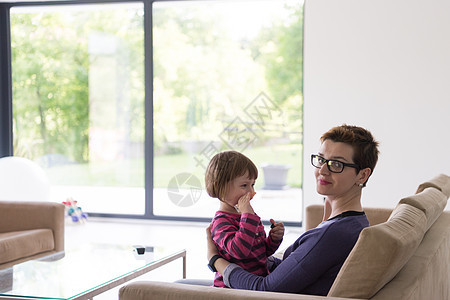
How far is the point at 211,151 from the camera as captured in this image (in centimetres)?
669

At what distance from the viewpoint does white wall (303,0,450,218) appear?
568cm

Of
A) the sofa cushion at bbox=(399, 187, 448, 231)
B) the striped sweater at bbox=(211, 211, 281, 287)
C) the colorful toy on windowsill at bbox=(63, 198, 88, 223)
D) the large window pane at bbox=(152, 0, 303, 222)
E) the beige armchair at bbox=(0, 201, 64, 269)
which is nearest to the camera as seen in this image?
the striped sweater at bbox=(211, 211, 281, 287)

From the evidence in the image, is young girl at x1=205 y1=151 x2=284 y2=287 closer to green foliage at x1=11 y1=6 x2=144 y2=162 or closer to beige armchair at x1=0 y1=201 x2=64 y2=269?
beige armchair at x1=0 y1=201 x2=64 y2=269

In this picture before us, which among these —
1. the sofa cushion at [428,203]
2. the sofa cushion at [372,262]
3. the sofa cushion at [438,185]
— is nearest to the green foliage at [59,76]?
the sofa cushion at [438,185]

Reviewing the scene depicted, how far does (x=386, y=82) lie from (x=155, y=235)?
262 cm

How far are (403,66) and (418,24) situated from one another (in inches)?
15.5

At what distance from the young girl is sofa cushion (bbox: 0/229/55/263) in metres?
2.18

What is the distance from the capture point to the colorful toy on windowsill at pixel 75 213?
268 inches

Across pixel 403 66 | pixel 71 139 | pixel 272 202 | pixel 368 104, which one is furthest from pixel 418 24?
pixel 71 139

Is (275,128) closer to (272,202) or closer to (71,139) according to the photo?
(272,202)

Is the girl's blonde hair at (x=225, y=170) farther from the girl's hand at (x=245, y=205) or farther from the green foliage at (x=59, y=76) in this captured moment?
the green foliage at (x=59, y=76)

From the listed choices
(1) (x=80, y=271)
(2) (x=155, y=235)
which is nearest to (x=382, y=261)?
(1) (x=80, y=271)

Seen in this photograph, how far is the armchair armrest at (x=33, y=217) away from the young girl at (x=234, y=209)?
2.46 metres

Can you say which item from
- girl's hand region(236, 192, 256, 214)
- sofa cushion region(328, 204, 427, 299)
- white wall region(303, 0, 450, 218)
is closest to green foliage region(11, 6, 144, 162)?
white wall region(303, 0, 450, 218)
